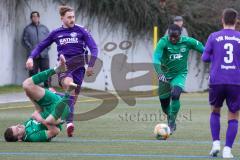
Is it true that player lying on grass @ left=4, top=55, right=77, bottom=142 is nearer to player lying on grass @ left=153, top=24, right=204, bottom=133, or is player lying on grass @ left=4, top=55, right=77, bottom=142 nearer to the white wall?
player lying on grass @ left=153, top=24, right=204, bottom=133

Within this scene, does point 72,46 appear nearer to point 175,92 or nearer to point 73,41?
point 73,41

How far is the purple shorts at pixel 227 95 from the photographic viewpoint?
37.1ft

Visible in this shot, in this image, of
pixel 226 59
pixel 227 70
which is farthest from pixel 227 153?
pixel 226 59

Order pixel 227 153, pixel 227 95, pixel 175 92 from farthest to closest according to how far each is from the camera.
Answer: pixel 175 92 → pixel 227 95 → pixel 227 153

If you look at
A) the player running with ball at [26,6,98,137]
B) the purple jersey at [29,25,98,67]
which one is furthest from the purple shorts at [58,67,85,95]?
the purple jersey at [29,25,98,67]

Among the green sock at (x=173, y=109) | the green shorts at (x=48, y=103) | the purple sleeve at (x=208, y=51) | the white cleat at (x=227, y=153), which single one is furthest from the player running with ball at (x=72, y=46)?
the white cleat at (x=227, y=153)

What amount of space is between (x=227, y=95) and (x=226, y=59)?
1.62 ft

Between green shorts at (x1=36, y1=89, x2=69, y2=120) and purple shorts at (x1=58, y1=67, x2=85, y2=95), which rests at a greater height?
purple shorts at (x1=58, y1=67, x2=85, y2=95)

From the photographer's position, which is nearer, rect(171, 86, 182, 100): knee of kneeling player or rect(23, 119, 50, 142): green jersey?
rect(23, 119, 50, 142): green jersey

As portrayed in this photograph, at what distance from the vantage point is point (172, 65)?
15477 millimetres

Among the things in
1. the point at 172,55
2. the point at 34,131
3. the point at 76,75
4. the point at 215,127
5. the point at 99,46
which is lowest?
the point at 34,131

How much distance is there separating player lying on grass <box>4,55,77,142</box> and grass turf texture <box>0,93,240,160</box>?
0.23 m

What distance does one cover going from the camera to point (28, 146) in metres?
12.4

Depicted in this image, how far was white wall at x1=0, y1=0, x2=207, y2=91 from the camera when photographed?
26.6 metres
